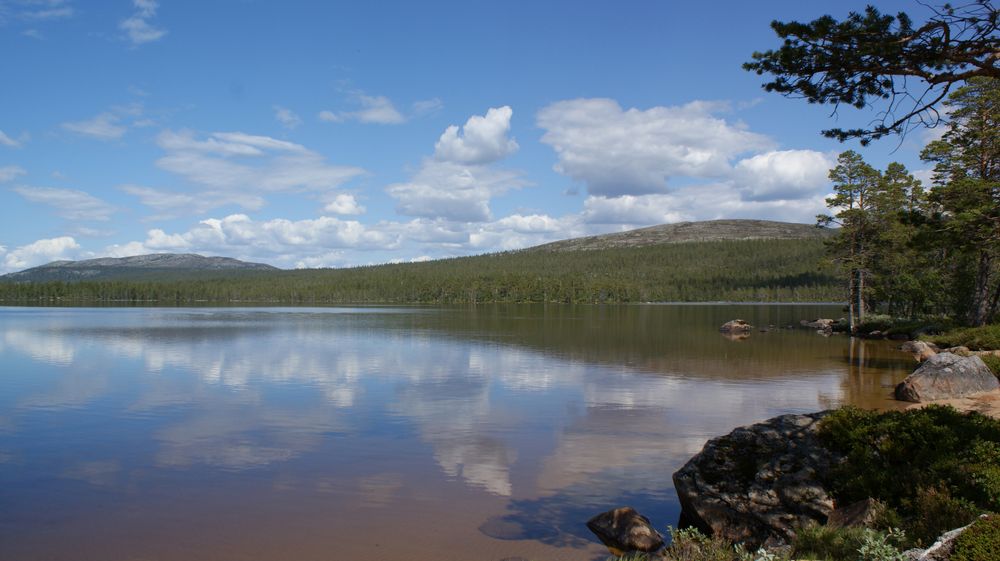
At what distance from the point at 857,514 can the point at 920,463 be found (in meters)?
1.35

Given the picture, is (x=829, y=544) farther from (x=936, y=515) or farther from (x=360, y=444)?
(x=360, y=444)

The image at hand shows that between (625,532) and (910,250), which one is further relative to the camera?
(910,250)

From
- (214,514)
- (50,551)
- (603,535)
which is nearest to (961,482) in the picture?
(603,535)

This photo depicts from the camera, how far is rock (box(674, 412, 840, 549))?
380 inches

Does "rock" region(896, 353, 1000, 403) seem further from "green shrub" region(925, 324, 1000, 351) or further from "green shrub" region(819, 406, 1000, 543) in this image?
"green shrub" region(819, 406, 1000, 543)

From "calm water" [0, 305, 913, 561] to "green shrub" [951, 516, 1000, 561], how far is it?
521 cm

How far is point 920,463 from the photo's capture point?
29.8 ft

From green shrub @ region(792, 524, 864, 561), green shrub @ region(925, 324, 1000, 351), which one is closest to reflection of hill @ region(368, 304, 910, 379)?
green shrub @ region(925, 324, 1000, 351)

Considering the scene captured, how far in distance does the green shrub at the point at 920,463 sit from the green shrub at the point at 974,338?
89.0 feet

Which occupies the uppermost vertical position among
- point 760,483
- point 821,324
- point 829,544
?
point 829,544

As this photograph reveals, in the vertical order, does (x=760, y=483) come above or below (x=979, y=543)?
below

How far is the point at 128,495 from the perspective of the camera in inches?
481

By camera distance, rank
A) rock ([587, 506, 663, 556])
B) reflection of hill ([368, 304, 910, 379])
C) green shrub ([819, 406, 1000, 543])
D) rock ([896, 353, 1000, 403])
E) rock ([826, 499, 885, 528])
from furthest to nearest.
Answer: reflection of hill ([368, 304, 910, 379]), rock ([896, 353, 1000, 403]), rock ([587, 506, 663, 556]), rock ([826, 499, 885, 528]), green shrub ([819, 406, 1000, 543])

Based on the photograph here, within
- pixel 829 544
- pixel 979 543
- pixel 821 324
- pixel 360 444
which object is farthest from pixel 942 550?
pixel 821 324
